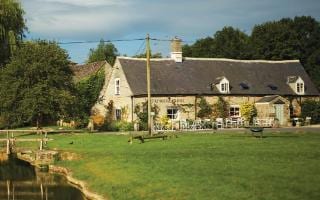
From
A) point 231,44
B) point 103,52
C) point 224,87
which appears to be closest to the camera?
point 224,87

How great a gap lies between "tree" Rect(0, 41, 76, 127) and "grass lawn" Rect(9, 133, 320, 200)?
41.6ft

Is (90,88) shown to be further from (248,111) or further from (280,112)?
(280,112)

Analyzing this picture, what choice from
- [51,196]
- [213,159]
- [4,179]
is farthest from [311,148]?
[4,179]

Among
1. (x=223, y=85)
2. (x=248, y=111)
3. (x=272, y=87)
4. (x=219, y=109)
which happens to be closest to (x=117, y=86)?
(x=219, y=109)

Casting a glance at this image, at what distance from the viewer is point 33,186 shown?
22.1 meters

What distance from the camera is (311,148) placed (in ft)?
74.4

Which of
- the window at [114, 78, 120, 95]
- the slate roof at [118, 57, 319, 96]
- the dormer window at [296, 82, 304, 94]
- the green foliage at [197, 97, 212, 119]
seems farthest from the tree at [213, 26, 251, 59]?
the window at [114, 78, 120, 95]

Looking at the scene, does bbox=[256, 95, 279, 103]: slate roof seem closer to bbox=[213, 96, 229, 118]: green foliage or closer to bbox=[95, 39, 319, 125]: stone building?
bbox=[95, 39, 319, 125]: stone building

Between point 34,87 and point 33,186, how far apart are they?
1896 cm

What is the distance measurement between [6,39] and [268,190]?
37.9 metres

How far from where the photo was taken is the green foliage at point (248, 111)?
49.7 m

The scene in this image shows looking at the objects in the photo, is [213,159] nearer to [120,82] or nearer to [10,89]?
[10,89]

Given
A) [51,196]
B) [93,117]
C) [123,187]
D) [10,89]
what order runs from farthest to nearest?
[93,117]
[10,89]
[51,196]
[123,187]

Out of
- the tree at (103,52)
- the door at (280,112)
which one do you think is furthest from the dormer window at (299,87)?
the tree at (103,52)
